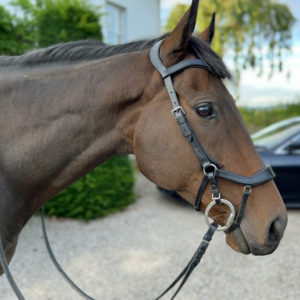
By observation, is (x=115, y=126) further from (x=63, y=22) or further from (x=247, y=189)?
(x=63, y=22)

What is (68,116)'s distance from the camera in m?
1.55

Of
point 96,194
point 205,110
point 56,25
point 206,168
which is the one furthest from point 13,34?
point 206,168

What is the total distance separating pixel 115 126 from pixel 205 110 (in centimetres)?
46

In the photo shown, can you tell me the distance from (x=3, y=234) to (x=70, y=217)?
397cm

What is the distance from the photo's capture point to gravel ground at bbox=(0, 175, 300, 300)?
10.9 ft

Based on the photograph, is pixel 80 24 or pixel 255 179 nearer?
pixel 255 179

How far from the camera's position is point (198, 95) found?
144 centimetres

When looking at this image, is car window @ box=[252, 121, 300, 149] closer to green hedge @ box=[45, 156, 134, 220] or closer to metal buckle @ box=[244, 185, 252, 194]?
green hedge @ box=[45, 156, 134, 220]

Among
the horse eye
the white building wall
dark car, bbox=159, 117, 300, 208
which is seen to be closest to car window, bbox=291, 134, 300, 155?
dark car, bbox=159, 117, 300, 208

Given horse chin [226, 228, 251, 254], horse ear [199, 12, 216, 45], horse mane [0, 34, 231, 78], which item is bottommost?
horse chin [226, 228, 251, 254]

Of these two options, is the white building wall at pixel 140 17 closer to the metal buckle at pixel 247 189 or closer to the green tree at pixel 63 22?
the green tree at pixel 63 22

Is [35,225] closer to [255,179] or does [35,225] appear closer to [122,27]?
[255,179]

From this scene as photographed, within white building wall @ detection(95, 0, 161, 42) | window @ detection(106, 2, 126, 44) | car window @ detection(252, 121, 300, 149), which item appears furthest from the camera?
white building wall @ detection(95, 0, 161, 42)

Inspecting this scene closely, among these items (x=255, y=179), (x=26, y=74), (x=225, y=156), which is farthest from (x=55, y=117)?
(x=255, y=179)
